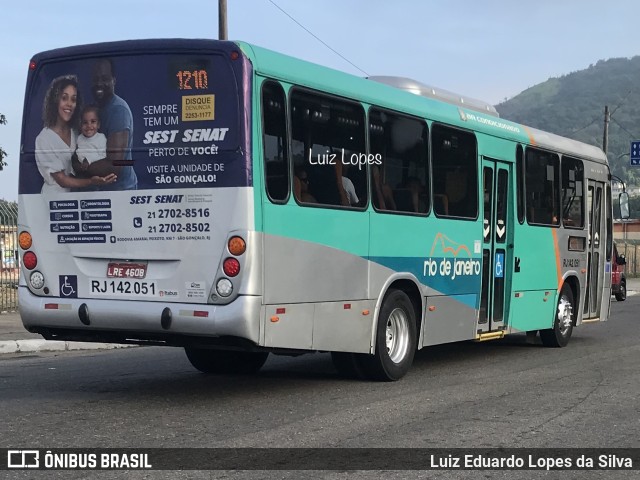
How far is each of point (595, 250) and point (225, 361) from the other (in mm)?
7553

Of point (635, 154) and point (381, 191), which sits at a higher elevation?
point (635, 154)

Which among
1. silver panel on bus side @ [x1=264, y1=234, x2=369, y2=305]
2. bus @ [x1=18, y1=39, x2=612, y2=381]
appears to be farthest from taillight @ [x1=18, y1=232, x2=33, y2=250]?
silver panel on bus side @ [x1=264, y1=234, x2=369, y2=305]

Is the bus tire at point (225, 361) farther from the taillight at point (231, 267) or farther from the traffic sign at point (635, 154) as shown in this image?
the traffic sign at point (635, 154)

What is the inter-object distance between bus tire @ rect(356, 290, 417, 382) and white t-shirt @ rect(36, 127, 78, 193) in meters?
3.54

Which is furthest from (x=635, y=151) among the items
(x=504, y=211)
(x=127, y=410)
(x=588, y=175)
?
(x=127, y=410)

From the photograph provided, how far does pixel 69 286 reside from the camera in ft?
29.4

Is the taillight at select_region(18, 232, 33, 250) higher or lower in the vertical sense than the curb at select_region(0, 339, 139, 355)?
higher

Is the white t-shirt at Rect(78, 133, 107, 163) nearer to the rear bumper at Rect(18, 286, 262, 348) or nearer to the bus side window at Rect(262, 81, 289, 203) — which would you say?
the rear bumper at Rect(18, 286, 262, 348)

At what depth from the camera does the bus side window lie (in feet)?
28.2

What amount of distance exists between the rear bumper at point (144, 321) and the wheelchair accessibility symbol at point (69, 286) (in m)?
0.06

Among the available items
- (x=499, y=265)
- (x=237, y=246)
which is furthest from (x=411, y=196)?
(x=237, y=246)

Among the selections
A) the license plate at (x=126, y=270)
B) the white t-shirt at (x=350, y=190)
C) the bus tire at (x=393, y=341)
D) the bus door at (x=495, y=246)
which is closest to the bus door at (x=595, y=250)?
the bus door at (x=495, y=246)

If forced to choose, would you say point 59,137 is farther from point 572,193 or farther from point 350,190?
point 572,193

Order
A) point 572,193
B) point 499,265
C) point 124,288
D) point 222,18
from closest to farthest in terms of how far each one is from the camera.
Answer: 1. point 124,288
2. point 499,265
3. point 572,193
4. point 222,18
